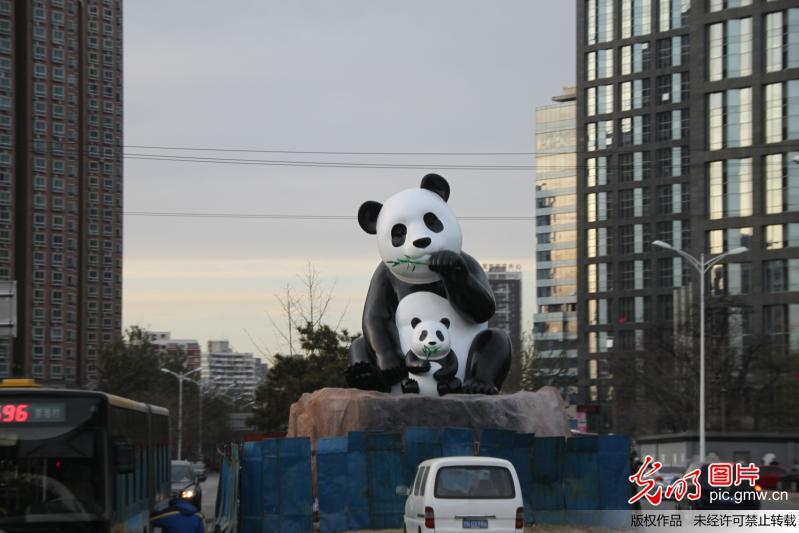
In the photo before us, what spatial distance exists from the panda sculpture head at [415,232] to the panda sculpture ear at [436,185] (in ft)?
1.30

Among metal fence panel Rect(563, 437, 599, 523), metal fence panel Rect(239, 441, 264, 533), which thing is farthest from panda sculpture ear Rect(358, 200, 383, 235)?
metal fence panel Rect(563, 437, 599, 523)

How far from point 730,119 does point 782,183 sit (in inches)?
177

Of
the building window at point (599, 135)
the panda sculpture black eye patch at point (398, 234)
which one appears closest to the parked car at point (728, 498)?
the panda sculpture black eye patch at point (398, 234)

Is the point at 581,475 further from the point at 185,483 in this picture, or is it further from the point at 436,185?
the point at 185,483

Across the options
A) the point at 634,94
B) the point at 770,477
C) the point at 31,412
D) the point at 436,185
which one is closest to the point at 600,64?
the point at 634,94

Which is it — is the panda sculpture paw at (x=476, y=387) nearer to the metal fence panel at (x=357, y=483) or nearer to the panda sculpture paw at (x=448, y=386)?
the panda sculpture paw at (x=448, y=386)

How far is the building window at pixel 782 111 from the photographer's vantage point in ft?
220

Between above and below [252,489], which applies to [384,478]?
above

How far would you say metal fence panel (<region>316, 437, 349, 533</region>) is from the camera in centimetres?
2081

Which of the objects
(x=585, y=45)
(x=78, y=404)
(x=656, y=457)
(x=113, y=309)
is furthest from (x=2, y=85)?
(x=78, y=404)

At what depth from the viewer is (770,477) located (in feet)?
140

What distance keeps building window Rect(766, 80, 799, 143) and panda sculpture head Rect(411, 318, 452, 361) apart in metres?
49.9

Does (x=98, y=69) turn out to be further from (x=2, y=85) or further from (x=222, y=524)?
(x=222, y=524)

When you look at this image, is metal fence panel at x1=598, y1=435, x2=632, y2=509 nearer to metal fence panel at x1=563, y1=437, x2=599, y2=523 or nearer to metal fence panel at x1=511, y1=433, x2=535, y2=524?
metal fence panel at x1=563, y1=437, x2=599, y2=523
